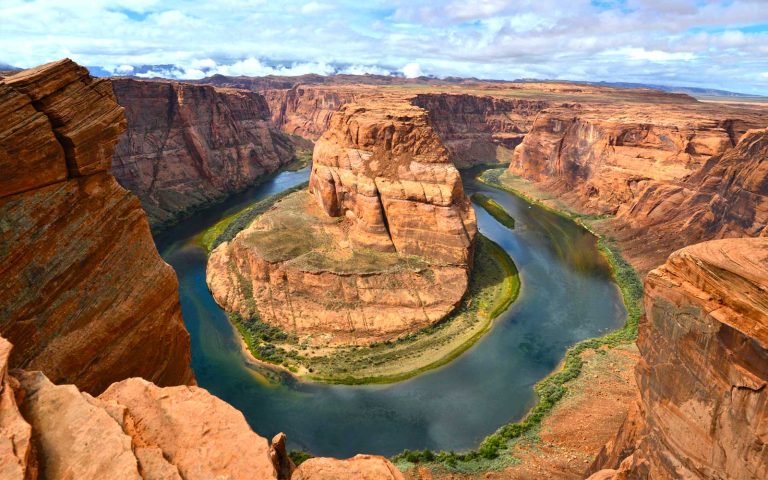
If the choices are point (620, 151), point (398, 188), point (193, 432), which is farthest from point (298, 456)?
point (620, 151)

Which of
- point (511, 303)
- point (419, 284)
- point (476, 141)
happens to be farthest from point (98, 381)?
point (476, 141)

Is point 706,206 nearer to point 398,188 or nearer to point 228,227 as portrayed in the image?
point 398,188

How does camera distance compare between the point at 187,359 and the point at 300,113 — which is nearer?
A: the point at 187,359

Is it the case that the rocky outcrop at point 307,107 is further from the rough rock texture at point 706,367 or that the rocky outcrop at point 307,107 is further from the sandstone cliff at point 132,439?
the sandstone cliff at point 132,439

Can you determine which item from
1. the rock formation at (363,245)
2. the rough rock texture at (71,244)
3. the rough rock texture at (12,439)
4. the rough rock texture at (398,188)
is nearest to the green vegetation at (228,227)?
the rock formation at (363,245)

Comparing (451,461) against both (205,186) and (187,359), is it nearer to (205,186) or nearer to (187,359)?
(187,359)

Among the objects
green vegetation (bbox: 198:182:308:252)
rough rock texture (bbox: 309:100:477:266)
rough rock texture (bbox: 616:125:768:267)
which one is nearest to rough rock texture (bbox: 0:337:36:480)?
rough rock texture (bbox: 309:100:477:266)
